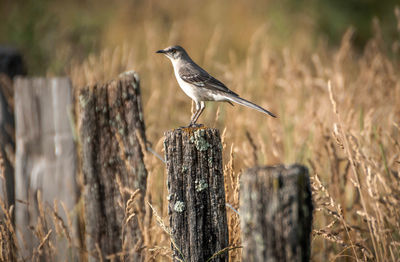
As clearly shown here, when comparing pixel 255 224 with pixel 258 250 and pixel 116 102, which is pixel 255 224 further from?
pixel 116 102

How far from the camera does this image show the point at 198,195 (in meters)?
1.83

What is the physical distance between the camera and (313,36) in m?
8.15

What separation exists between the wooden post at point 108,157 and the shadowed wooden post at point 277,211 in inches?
49.6

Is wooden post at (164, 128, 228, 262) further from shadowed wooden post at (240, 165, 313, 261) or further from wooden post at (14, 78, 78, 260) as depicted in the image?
wooden post at (14, 78, 78, 260)

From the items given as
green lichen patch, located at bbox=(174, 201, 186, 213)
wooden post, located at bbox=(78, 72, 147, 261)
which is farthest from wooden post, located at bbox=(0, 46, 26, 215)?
green lichen patch, located at bbox=(174, 201, 186, 213)

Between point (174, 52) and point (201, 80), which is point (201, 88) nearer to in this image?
point (201, 80)

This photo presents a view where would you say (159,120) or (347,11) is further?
(347,11)

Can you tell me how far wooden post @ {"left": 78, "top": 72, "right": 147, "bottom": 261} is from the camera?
96.0 inches

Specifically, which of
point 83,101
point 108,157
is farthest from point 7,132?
point 108,157

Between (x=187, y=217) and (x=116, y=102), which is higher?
(x=116, y=102)

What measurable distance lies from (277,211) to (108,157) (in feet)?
4.85

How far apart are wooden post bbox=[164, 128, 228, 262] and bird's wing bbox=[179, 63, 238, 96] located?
966mm

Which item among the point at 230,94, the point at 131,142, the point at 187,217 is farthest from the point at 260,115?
the point at 187,217

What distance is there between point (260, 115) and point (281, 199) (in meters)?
3.88
